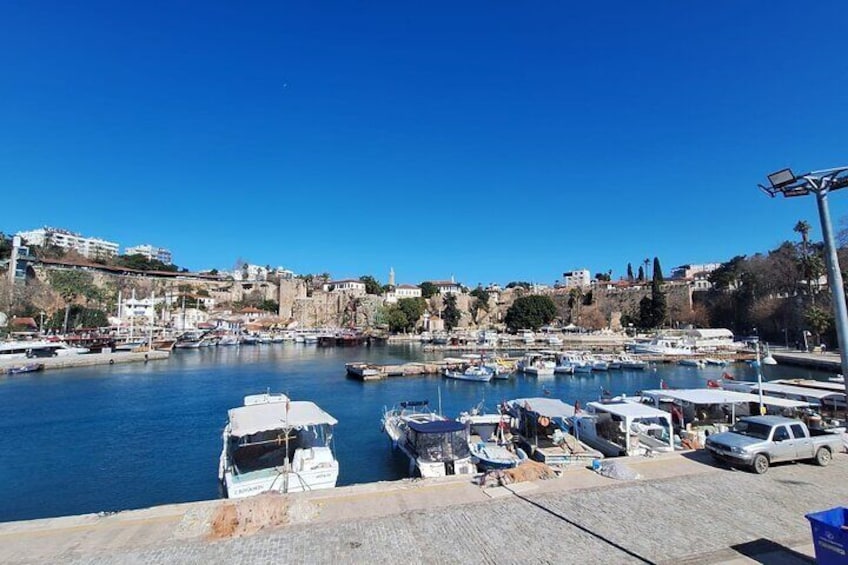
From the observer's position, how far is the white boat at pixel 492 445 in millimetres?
13820

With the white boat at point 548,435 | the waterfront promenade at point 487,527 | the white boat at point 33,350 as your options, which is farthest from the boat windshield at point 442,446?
the white boat at point 33,350

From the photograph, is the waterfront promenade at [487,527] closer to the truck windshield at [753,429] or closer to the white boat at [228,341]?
the truck windshield at [753,429]

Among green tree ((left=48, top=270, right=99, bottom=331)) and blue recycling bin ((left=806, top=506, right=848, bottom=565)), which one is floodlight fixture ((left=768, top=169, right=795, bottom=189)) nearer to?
blue recycling bin ((left=806, top=506, right=848, bottom=565))

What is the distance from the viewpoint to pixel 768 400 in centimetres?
1584

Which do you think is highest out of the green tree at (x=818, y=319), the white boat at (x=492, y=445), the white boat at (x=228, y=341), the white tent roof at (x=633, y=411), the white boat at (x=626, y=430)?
the green tree at (x=818, y=319)

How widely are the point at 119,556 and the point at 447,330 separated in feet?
299

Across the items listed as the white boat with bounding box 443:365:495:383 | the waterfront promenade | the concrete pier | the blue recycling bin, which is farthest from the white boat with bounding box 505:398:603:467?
the concrete pier

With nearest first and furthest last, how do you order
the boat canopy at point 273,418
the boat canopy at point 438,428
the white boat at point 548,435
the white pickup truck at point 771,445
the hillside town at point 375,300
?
the white pickup truck at point 771,445
the boat canopy at point 273,418
the white boat at point 548,435
the boat canopy at point 438,428
the hillside town at point 375,300

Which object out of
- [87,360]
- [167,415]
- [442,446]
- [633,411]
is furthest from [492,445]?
[87,360]

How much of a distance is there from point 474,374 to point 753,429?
2988cm

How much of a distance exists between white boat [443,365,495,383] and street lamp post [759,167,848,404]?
3273 cm

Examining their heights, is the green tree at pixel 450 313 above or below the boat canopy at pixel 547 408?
above

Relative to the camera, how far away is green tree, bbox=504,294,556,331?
86438 mm

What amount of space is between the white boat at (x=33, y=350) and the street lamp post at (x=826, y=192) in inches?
2692
